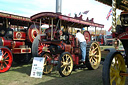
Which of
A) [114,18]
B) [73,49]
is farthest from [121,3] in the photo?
[73,49]

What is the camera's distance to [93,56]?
664cm

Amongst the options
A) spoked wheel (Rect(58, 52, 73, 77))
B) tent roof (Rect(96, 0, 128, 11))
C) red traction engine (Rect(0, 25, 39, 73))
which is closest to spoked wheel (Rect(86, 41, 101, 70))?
spoked wheel (Rect(58, 52, 73, 77))

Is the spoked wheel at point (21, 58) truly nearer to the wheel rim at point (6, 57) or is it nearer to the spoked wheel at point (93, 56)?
the wheel rim at point (6, 57)

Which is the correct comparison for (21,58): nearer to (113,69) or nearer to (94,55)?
(94,55)

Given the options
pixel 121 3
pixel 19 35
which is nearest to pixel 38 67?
pixel 19 35

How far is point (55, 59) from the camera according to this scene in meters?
5.75

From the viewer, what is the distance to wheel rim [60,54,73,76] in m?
5.30

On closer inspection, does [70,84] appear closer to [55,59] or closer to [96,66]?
[55,59]

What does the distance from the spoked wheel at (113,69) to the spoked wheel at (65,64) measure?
2.42 metres

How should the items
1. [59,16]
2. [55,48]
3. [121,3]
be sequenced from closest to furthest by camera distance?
[121,3] < [59,16] < [55,48]

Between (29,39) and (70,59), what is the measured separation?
9.99ft

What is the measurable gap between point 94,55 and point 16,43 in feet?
12.2

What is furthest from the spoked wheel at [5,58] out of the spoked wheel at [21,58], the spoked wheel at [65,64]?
the spoked wheel at [65,64]

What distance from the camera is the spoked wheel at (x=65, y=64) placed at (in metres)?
5.11
